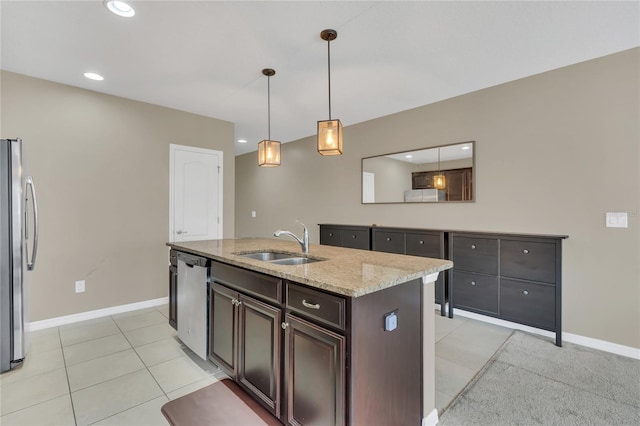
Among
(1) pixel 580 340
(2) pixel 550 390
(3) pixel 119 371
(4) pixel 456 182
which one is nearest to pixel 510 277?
(1) pixel 580 340

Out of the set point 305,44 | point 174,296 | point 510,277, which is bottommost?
point 174,296

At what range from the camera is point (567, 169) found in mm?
2846

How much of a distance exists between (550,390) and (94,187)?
4702 millimetres

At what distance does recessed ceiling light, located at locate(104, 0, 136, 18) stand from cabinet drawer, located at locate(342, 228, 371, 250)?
10.7ft

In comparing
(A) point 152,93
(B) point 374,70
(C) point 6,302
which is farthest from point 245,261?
(A) point 152,93

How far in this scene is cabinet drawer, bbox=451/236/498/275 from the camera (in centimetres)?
305

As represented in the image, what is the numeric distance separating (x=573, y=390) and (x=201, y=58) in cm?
391

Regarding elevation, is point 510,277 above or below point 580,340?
above

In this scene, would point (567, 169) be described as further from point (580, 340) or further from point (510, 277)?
point (580, 340)

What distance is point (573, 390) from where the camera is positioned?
2.04m

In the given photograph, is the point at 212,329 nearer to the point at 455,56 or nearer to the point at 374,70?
the point at 374,70

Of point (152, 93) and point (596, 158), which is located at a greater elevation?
point (152, 93)

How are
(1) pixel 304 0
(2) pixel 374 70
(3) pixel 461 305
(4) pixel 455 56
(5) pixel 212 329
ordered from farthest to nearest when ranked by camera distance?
(3) pixel 461 305 → (2) pixel 374 70 → (4) pixel 455 56 → (5) pixel 212 329 → (1) pixel 304 0

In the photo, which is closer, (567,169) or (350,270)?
(350,270)
